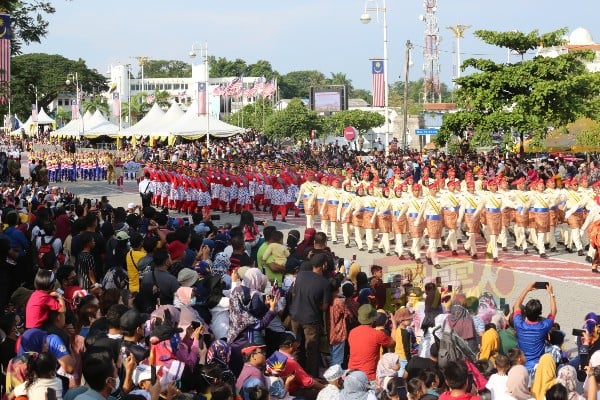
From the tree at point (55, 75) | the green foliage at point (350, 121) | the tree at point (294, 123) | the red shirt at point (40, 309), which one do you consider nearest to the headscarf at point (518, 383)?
the red shirt at point (40, 309)

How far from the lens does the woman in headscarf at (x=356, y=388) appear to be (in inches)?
298

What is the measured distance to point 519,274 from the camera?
18516 mm

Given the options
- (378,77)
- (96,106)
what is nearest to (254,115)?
(96,106)

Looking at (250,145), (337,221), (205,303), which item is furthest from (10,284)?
(250,145)

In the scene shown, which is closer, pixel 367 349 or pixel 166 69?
pixel 367 349

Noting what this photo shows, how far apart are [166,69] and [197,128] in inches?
5802

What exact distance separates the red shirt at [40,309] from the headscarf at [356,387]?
2630 millimetres

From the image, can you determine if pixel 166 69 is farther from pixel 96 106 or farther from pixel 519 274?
pixel 519 274

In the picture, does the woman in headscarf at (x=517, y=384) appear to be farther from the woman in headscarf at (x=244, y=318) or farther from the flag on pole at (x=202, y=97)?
the flag on pole at (x=202, y=97)

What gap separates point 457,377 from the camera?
273 inches

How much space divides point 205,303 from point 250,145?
147 ft

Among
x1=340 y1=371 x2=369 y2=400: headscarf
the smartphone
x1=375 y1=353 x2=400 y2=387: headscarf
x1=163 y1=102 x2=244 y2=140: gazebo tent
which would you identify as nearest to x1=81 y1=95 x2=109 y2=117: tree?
x1=163 y1=102 x2=244 y2=140: gazebo tent

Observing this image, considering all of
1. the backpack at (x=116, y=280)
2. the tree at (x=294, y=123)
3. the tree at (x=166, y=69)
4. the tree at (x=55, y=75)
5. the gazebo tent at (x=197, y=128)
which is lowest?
the backpack at (x=116, y=280)

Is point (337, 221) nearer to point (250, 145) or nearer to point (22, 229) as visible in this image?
point (22, 229)
